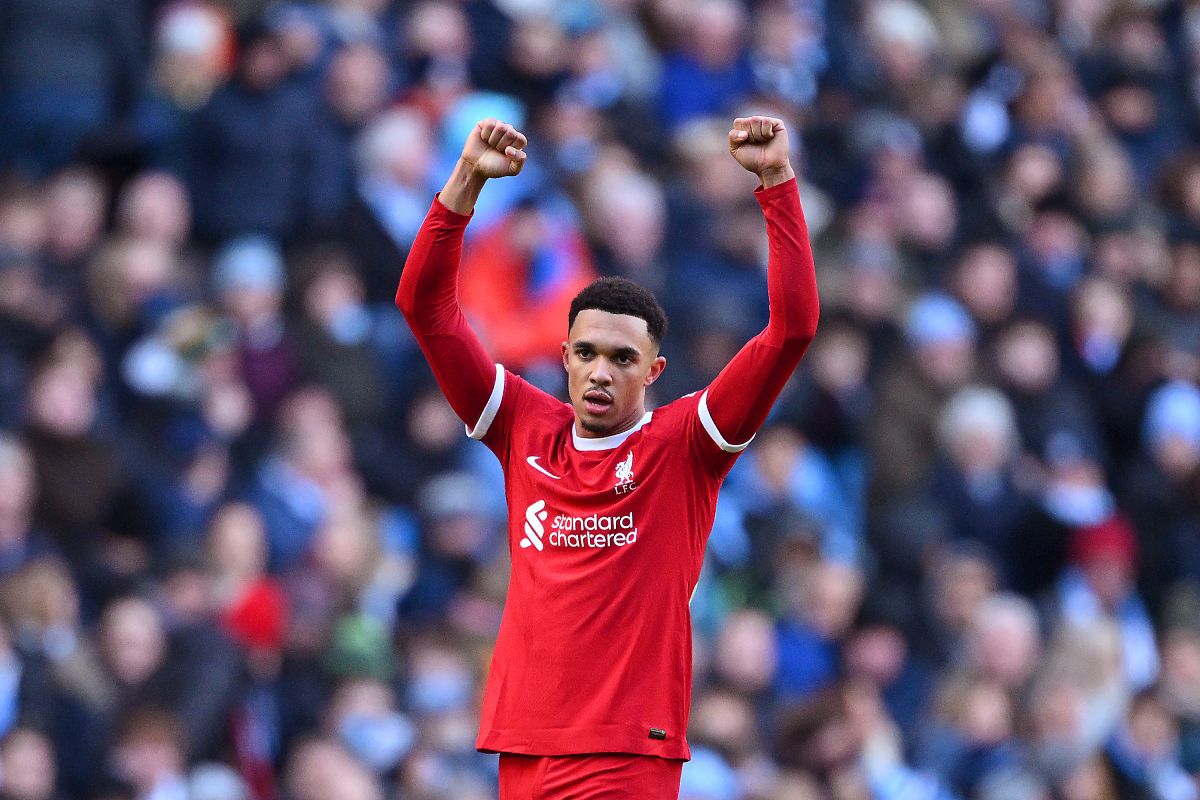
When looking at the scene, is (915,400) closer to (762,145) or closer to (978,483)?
(978,483)

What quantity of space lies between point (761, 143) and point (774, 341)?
0.53 metres

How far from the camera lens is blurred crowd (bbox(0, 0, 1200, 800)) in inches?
367

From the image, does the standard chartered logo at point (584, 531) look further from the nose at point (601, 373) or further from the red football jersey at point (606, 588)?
the nose at point (601, 373)

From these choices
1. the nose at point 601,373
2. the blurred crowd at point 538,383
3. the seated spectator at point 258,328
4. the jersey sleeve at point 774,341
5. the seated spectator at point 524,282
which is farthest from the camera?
the seated spectator at point 524,282

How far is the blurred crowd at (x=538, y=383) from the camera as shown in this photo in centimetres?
932

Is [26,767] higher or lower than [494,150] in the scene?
lower

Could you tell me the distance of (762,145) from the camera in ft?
17.1

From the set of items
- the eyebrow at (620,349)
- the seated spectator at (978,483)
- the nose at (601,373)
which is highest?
the seated spectator at (978,483)

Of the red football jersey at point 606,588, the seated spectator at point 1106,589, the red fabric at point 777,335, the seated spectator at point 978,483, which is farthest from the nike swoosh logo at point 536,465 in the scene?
the seated spectator at point 1106,589

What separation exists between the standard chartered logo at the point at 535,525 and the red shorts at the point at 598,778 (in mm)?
577

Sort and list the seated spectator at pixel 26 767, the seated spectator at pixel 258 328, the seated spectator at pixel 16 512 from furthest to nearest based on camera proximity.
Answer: the seated spectator at pixel 258 328
the seated spectator at pixel 16 512
the seated spectator at pixel 26 767

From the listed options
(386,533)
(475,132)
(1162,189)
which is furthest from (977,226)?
(475,132)

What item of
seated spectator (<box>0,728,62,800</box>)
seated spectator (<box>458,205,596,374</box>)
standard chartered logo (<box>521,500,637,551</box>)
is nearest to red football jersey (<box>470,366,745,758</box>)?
standard chartered logo (<box>521,500,637,551</box>)

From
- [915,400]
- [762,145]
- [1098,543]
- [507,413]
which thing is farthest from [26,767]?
[1098,543]
